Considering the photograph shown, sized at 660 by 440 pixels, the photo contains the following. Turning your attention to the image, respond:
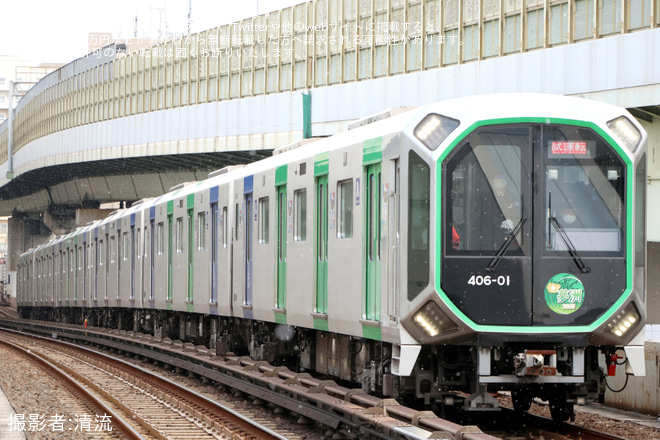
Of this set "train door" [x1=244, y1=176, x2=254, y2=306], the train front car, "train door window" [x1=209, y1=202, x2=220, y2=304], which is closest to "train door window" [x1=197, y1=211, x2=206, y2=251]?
"train door window" [x1=209, y1=202, x2=220, y2=304]

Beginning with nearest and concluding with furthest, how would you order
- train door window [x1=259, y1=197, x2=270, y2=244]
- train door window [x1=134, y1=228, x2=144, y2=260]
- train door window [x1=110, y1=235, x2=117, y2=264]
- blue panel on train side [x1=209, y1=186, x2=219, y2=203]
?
train door window [x1=259, y1=197, x2=270, y2=244]
blue panel on train side [x1=209, y1=186, x2=219, y2=203]
train door window [x1=134, y1=228, x2=144, y2=260]
train door window [x1=110, y1=235, x2=117, y2=264]

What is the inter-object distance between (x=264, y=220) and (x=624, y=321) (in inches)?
269

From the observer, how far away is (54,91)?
6019cm

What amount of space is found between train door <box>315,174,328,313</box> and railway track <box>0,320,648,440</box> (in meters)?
0.95

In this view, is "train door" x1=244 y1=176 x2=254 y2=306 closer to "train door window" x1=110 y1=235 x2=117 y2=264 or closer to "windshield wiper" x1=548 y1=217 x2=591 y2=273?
"windshield wiper" x1=548 y1=217 x2=591 y2=273

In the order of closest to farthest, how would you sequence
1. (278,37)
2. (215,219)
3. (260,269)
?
(260,269) → (215,219) → (278,37)

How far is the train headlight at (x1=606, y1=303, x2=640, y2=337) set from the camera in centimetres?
1046

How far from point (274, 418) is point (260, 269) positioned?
366cm

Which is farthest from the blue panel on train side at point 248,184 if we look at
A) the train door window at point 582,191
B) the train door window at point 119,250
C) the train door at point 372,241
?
the train door window at point 119,250

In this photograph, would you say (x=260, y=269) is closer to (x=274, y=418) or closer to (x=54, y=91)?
(x=274, y=418)

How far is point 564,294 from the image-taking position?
1037cm

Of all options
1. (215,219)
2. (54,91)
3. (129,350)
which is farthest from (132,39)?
(215,219)

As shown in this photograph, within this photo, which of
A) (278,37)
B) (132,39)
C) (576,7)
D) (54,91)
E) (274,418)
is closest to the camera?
(274,418)

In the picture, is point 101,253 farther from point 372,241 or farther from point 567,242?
point 567,242
